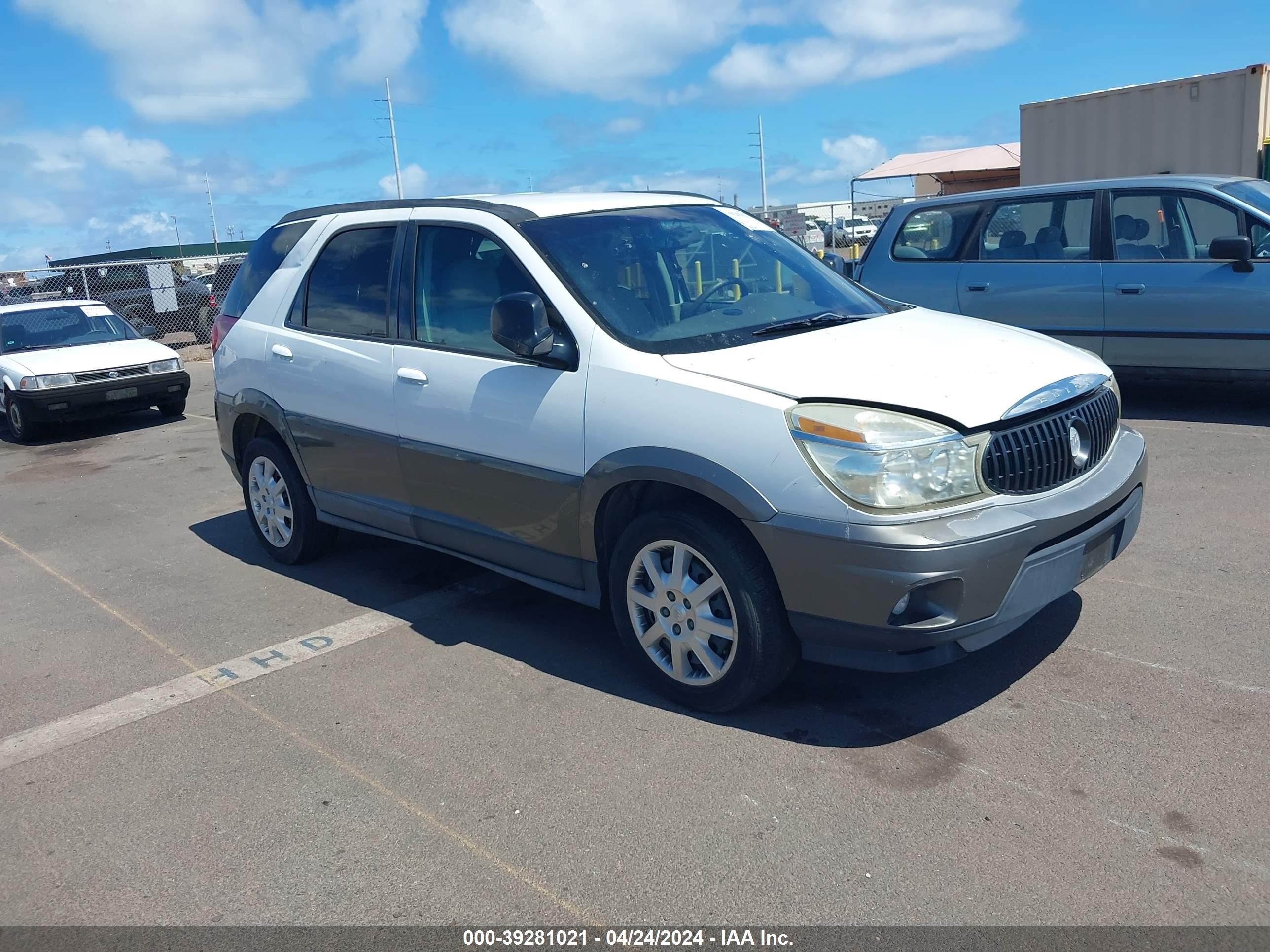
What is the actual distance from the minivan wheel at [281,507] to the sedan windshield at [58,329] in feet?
25.2

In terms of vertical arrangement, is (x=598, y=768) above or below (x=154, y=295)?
below

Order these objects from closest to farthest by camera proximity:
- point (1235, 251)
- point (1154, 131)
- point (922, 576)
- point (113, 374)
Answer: point (922, 576) → point (1235, 251) → point (113, 374) → point (1154, 131)

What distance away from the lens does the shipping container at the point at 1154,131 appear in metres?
15.7

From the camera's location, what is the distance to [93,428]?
1271 cm

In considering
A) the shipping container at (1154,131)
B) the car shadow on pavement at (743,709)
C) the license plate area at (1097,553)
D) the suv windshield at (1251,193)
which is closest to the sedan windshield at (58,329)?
the car shadow on pavement at (743,709)

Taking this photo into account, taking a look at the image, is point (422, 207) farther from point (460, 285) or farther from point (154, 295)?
point (154, 295)

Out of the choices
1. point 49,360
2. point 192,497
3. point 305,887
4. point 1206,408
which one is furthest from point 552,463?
point 49,360

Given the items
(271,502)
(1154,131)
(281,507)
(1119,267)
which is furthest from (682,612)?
(1154,131)

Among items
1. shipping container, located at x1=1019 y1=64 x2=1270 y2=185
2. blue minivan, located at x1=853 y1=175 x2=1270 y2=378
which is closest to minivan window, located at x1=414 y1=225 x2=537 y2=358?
blue minivan, located at x1=853 y1=175 x2=1270 y2=378

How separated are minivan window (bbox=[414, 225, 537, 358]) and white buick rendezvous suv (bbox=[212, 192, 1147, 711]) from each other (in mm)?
14

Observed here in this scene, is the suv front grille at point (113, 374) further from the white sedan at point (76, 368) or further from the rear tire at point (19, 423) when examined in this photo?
the rear tire at point (19, 423)

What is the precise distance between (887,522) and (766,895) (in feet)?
3.83

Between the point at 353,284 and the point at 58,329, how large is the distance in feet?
30.1

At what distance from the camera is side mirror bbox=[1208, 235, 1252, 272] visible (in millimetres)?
7453
